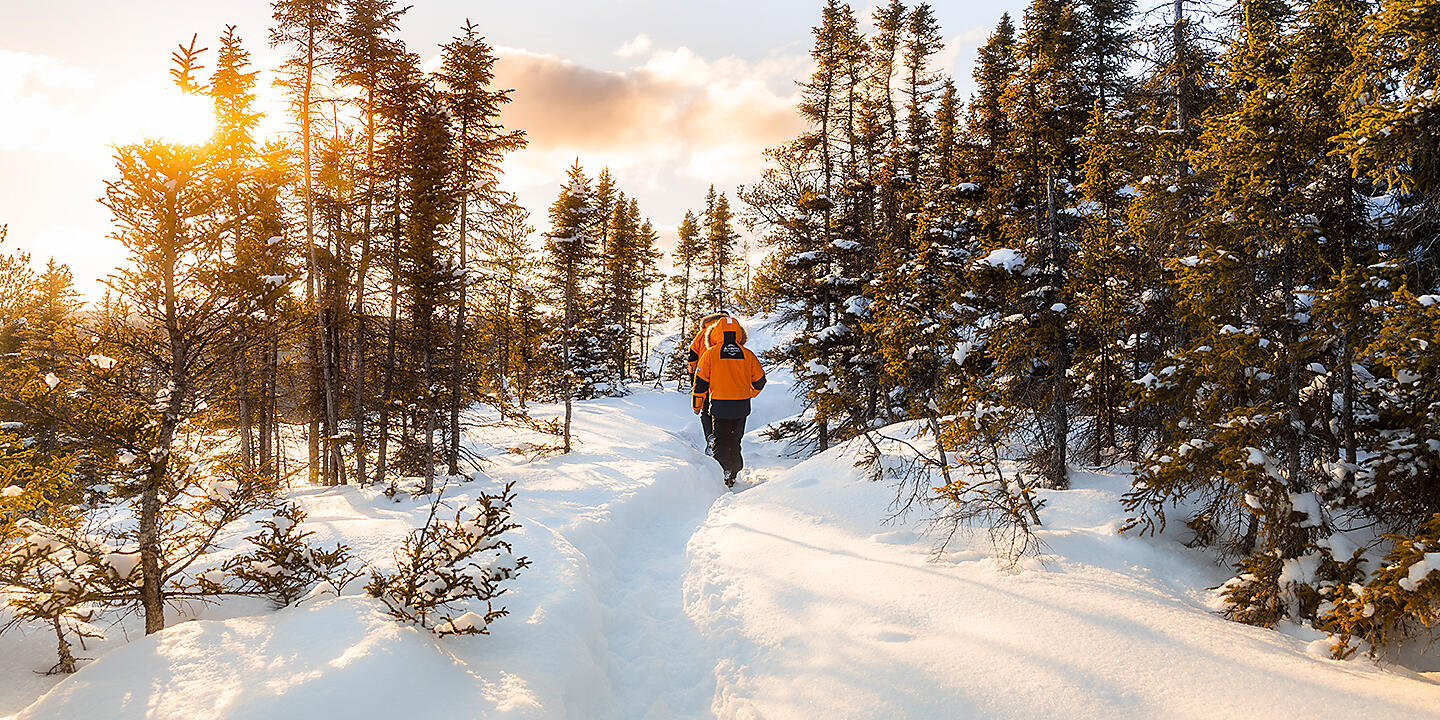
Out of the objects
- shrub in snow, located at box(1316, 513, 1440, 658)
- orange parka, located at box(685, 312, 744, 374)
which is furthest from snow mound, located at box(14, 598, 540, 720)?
orange parka, located at box(685, 312, 744, 374)

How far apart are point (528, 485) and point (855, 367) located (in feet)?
28.7

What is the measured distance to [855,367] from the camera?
50.5ft

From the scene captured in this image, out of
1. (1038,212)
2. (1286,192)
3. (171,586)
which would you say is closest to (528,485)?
(171,586)

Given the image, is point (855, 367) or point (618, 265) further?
point (618, 265)

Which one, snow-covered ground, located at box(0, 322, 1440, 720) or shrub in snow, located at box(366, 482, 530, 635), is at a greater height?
shrub in snow, located at box(366, 482, 530, 635)

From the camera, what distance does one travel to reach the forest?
5.14 m

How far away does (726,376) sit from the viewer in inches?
467

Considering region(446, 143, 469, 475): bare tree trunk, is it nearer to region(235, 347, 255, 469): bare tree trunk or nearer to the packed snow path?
the packed snow path

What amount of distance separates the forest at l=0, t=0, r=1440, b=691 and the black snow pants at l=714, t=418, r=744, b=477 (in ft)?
9.33

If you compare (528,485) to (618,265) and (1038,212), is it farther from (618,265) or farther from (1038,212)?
(618,265)

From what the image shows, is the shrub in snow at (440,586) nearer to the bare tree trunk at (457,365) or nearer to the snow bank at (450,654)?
the snow bank at (450,654)

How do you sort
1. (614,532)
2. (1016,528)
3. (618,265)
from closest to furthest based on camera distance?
(1016,528) < (614,532) < (618,265)

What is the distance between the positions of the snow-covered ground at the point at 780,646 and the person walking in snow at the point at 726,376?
384 cm

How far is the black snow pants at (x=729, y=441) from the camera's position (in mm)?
12234
